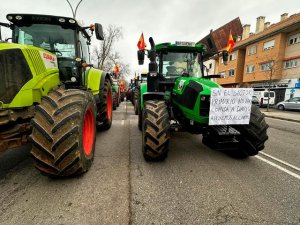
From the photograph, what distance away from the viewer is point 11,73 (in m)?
2.54

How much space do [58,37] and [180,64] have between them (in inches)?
111

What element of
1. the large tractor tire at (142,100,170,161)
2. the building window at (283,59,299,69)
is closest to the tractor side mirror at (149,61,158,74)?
the large tractor tire at (142,100,170,161)

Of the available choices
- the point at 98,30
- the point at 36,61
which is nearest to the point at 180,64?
the point at 98,30

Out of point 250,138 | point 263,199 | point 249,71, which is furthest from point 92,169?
point 249,71

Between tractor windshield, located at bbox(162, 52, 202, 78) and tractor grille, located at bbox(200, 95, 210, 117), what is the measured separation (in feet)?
5.17

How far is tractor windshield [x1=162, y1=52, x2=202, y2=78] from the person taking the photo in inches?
194

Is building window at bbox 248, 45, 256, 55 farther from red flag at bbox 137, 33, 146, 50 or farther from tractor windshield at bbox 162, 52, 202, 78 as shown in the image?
tractor windshield at bbox 162, 52, 202, 78

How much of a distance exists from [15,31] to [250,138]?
4859 mm

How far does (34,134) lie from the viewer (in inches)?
94.4

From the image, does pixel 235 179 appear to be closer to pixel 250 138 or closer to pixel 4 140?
pixel 250 138

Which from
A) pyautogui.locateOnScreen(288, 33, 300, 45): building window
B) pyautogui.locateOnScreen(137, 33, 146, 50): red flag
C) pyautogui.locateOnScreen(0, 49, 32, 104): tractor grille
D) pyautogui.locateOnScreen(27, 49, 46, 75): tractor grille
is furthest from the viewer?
pyautogui.locateOnScreen(288, 33, 300, 45): building window

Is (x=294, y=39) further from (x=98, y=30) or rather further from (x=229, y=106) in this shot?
(x=98, y=30)

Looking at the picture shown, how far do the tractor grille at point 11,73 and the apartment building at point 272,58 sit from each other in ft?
61.8

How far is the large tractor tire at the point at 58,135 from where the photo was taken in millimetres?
2381
